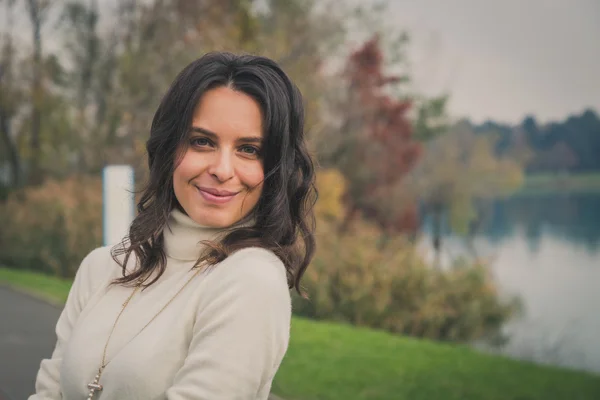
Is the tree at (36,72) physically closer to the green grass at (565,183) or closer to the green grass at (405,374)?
the green grass at (565,183)

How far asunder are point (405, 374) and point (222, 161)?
4844 millimetres

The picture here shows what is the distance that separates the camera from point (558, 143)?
16.6 metres

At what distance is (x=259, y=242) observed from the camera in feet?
5.87

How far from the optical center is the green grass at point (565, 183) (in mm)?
15969

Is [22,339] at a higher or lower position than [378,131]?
lower

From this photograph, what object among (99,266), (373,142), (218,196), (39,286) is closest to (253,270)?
(218,196)

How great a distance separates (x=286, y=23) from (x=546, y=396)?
51.0ft

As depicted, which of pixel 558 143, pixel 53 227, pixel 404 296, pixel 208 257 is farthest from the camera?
pixel 558 143

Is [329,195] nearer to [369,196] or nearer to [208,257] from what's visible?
[369,196]

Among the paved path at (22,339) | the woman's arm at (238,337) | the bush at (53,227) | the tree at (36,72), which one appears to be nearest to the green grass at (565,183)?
the bush at (53,227)

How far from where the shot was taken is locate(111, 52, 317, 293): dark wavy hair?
5.88 feet

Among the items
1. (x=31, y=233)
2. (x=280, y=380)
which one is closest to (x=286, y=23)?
(x=31, y=233)

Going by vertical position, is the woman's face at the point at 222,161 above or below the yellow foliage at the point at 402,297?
above

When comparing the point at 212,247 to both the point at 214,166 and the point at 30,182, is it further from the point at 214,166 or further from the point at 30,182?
the point at 30,182
